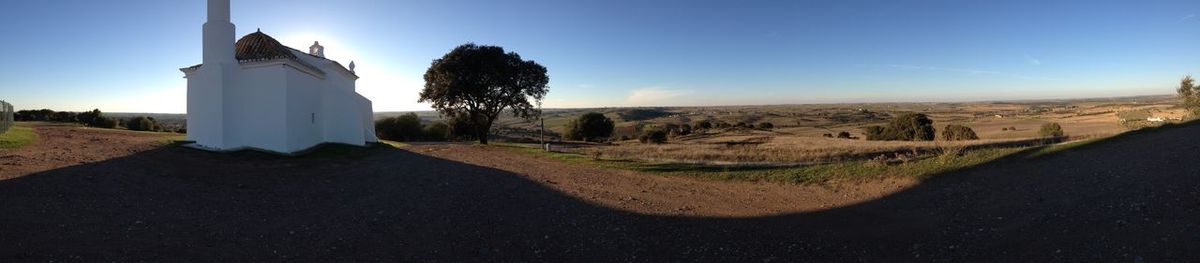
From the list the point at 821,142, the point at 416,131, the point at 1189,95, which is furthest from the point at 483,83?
the point at 1189,95

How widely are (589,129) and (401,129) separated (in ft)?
49.3

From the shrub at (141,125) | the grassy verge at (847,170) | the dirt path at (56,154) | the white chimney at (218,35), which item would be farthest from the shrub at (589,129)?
the grassy verge at (847,170)

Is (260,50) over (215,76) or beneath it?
over

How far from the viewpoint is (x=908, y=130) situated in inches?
1507

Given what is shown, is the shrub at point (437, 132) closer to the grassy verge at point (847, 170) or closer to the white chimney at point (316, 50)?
the white chimney at point (316, 50)

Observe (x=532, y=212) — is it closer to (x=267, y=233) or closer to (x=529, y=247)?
(x=529, y=247)

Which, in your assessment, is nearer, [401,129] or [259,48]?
[259,48]

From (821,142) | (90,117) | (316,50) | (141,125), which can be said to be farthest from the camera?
(90,117)

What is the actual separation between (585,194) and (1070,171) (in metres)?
8.21

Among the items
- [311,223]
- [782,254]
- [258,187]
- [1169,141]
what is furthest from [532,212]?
[1169,141]

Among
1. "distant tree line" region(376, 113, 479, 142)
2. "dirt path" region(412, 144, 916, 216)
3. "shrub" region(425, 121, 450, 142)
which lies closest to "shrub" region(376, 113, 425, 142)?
"distant tree line" region(376, 113, 479, 142)

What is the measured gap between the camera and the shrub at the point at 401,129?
3900 centimetres

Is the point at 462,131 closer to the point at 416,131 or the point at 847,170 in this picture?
the point at 416,131

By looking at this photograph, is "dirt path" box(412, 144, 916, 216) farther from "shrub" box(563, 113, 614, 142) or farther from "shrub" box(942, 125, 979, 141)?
"shrub" box(563, 113, 614, 142)
